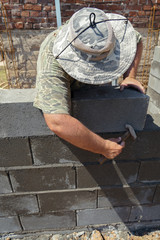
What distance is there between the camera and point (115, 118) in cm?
166

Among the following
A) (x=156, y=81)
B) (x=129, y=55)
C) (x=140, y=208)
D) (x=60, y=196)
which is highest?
(x=129, y=55)

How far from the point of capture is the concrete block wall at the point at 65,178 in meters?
1.66


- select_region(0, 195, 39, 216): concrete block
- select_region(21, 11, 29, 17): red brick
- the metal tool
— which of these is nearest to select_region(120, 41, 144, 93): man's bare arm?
Result: the metal tool

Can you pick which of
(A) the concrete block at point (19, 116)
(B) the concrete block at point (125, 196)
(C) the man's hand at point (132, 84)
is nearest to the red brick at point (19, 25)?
(A) the concrete block at point (19, 116)

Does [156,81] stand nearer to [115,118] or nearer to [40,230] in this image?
[115,118]

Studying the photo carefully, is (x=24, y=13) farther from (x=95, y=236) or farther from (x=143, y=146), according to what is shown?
(x=95, y=236)

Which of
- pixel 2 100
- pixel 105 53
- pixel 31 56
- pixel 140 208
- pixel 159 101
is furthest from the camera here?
pixel 31 56

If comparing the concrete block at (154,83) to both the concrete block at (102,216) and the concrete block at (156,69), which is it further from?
the concrete block at (102,216)

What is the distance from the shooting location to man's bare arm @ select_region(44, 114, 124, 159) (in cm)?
124

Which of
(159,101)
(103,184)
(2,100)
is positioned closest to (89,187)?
(103,184)

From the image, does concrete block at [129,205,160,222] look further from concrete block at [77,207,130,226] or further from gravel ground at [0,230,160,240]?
gravel ground at [0,230,160,240]

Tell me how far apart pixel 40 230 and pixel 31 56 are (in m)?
3.82

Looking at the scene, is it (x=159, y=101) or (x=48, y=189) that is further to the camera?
(x=159, y=101)

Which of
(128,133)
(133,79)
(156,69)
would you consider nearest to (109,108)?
(128,133)
